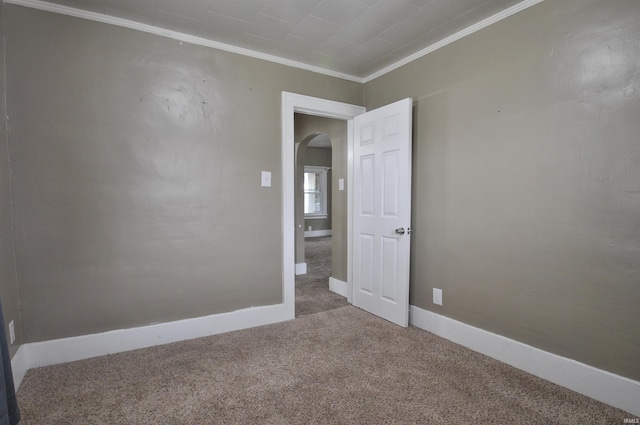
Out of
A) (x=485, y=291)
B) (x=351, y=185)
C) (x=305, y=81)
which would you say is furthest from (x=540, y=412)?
(x=305, y=81)

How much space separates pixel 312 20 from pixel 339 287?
281 centimetres

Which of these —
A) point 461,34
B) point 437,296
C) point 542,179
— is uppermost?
point 461,34

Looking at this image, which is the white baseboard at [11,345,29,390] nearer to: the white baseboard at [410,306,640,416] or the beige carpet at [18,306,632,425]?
the beige carpet at [18,306,632,425]

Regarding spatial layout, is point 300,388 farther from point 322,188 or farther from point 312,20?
point 322,188

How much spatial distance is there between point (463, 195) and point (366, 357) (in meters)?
1.45

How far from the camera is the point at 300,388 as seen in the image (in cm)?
188

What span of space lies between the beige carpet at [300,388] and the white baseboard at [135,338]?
0.08m

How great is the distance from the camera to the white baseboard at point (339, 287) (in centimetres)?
372

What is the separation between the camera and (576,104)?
1.86m

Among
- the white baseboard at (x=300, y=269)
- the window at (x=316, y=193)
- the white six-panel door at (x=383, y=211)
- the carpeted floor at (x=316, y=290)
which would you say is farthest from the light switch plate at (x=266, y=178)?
the window at (x=316, y=193)

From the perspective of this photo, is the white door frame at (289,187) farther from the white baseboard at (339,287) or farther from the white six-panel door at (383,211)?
the white baseboard at (339,287)

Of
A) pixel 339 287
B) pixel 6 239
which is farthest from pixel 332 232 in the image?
pixel 6 239

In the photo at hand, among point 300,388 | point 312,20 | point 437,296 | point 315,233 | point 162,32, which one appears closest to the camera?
point 300,388

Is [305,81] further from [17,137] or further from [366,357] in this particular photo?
[366,357]
